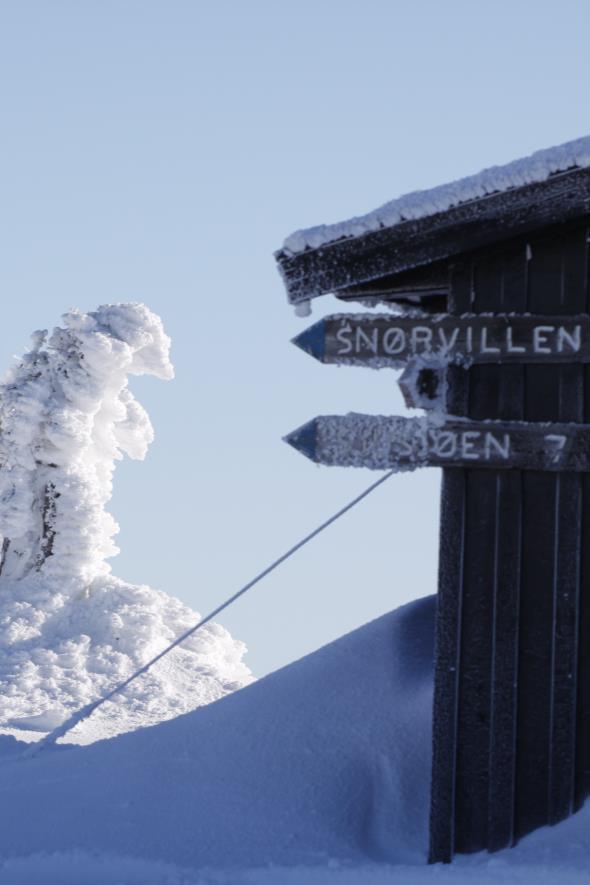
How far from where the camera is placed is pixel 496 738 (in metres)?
7.46

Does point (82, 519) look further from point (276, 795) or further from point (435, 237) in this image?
point (435, 237)

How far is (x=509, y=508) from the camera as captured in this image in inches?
297

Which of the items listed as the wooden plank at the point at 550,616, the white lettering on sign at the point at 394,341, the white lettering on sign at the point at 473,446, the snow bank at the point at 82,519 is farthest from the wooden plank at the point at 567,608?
the snow bank at the point at 82,519

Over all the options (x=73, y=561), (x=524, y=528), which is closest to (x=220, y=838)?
(x=524, y=528)

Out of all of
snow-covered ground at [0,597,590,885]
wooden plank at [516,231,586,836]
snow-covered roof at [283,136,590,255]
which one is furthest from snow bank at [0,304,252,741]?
snow-covered roof at [283,136,590,255]

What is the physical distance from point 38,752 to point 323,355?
4.36 meters

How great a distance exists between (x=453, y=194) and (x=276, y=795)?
13.0ft

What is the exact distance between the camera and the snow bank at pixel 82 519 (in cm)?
1708

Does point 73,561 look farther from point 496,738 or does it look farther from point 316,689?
point 496,738

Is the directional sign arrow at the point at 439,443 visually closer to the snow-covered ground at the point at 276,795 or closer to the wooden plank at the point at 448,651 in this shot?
the wooden plank at the point at 448,651

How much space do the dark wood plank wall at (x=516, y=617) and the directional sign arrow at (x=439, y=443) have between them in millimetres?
101

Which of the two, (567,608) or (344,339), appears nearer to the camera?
(567,608)

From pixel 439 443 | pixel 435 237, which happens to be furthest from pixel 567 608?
pixel 435 237

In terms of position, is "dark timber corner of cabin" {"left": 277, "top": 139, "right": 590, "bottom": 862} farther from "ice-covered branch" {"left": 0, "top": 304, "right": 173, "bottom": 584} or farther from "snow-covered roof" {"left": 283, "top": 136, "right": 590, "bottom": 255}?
"ice-covered branch" {"left": 0, "top": 304, "right": 173, "bottom": 584}
